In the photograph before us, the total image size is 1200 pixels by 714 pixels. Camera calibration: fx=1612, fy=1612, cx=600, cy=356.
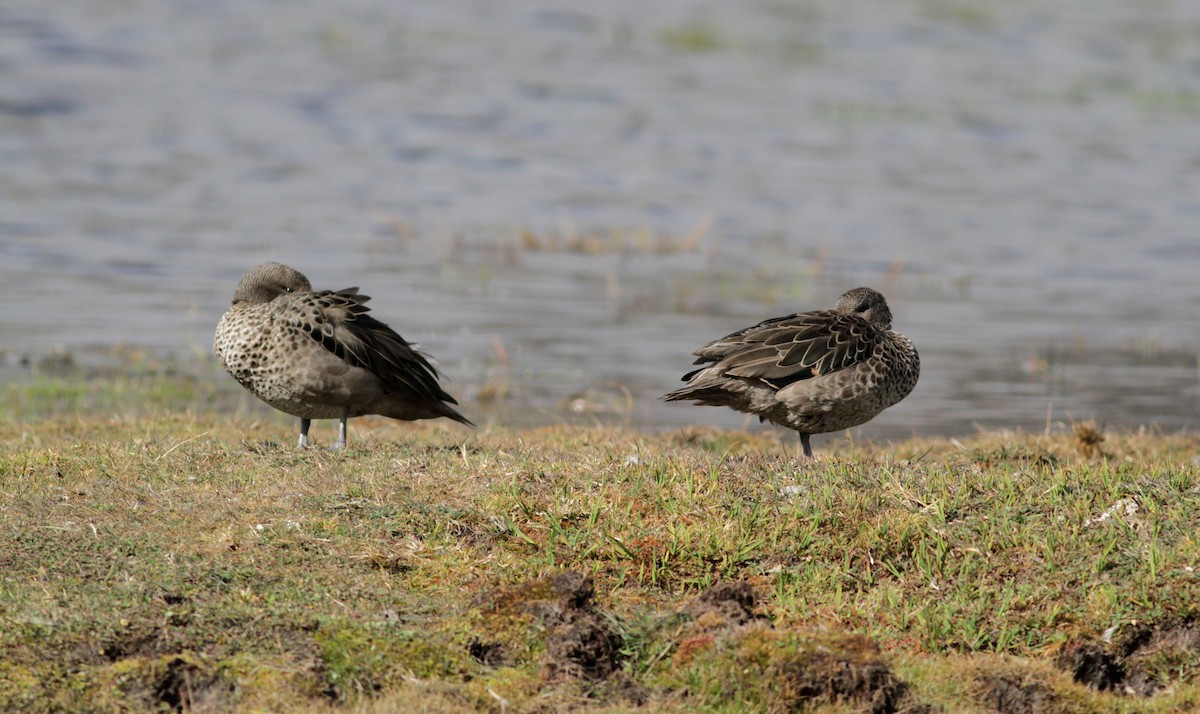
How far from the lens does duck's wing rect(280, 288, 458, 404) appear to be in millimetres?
8195

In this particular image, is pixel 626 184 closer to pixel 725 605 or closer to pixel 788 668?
pixel 725 605

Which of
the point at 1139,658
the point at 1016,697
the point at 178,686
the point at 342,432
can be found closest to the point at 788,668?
the point at 1016,697

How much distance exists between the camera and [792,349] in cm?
837

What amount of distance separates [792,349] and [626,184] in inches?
628

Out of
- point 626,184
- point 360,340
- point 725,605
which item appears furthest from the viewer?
point 626,184

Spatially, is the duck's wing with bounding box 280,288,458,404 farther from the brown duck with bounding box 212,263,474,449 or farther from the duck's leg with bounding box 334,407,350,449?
the duck's leg with bounding box 334,407,350,449

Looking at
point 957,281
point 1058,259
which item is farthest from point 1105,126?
point 957,281

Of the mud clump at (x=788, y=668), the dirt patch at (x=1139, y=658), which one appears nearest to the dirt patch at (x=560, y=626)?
the mud clump at (x=788, y=668)

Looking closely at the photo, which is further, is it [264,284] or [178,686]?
[264,284]

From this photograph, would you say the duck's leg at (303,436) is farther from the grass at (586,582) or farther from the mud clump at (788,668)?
the mud clump at (788,668)

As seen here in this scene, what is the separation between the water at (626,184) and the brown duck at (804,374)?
3328 mm

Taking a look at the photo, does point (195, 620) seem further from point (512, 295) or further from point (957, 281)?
point (957, 281)

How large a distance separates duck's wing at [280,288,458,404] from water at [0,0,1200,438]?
3.65 meters

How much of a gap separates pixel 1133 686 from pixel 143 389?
28.2ft
